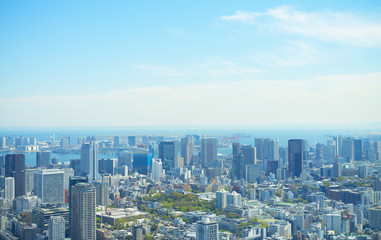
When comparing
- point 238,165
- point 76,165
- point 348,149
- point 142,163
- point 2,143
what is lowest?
point 142,163

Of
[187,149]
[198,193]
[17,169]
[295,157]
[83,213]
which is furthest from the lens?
[187,149]

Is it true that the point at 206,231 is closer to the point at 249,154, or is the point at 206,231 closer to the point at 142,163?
the point at 249,154

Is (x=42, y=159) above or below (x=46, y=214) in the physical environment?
above

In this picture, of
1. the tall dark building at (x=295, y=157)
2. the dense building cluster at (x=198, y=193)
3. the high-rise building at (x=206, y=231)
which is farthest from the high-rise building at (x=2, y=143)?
the tall dark building at (x=295, y=157)

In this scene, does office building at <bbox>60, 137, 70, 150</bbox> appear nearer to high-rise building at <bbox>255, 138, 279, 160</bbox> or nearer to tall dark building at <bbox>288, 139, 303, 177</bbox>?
high-rise building at <bbox>255, 138, 279, 160</bbox>

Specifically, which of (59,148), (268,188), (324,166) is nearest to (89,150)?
(59,148)

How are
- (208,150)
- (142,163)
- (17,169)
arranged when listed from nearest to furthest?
1. (17,169)
2. (142,163)
3. (208,150)

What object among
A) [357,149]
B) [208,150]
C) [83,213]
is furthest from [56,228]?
[208,150]

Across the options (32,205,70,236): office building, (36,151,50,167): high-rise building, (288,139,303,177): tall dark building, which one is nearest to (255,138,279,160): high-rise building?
(288,139,303,177): tall dark building

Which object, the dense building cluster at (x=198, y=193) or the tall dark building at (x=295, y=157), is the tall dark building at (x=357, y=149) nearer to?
the dense building cluster at (x=198, y=193)

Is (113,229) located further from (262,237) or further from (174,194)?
(174,194)
